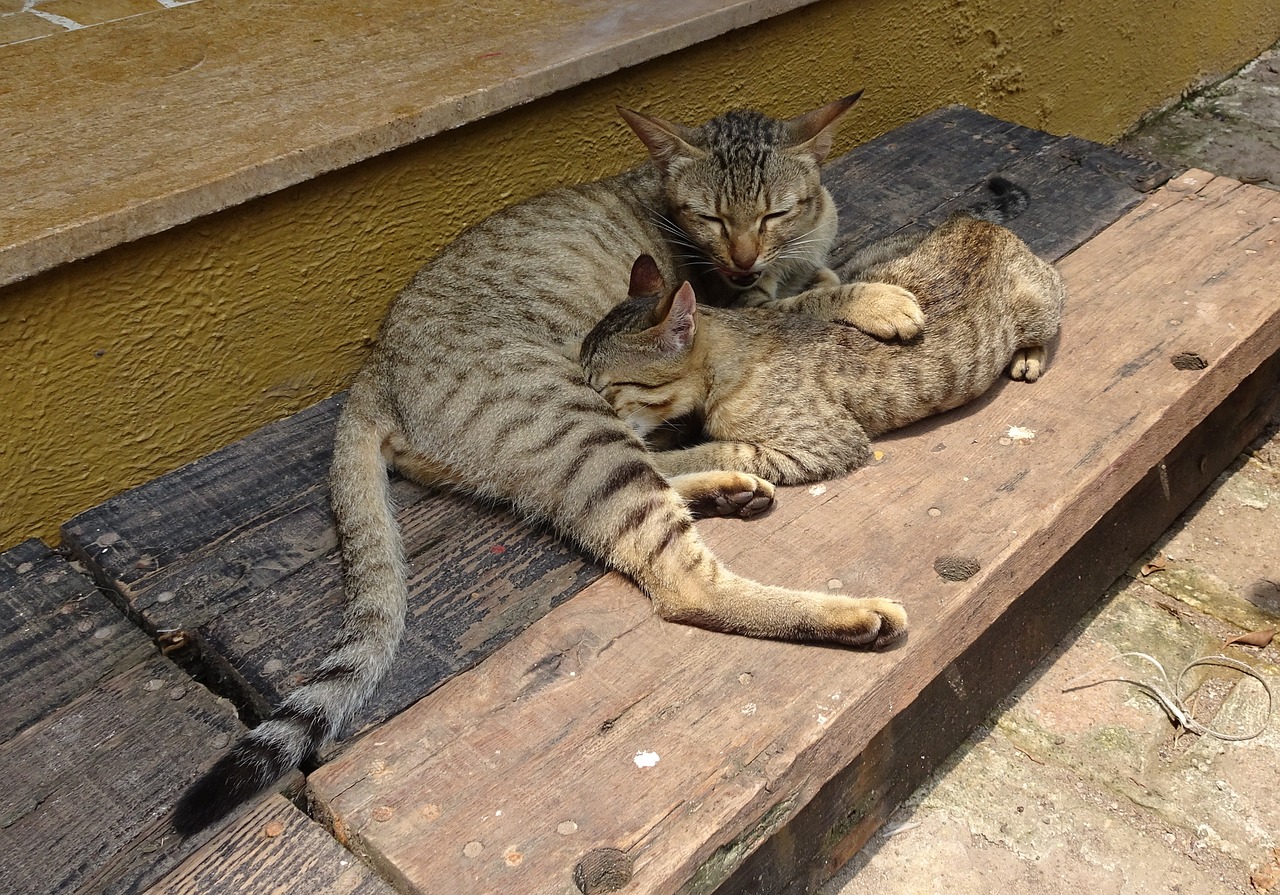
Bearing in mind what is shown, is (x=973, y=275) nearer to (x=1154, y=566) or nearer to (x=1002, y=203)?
(x=1002, y=203)

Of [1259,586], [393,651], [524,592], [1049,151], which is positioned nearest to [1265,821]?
[1259,586]

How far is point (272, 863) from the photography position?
1.83 meters

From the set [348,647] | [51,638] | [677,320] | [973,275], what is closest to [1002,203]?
[973,275]

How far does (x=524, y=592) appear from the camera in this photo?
7.85ft

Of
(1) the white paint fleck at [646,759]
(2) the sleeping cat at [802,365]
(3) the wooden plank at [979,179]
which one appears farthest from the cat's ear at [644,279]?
(1) the white paint fleck at [646,759]

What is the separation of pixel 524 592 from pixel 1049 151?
2.93 m

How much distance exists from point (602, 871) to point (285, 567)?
3.66 ft

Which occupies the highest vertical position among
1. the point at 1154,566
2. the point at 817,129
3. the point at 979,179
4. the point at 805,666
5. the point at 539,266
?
the point at 817,129

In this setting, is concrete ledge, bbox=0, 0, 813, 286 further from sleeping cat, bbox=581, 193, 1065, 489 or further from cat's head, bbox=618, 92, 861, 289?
sleeping cat, bbox=581, 193, 1065, 489

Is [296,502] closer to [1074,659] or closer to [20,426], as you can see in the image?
[20,426]

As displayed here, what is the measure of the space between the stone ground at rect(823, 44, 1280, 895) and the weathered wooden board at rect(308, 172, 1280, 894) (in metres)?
0.15

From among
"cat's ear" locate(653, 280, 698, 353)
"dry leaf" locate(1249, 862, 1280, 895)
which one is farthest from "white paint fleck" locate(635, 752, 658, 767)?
"dry leaf" locate(1249, 862, 1280, 895)

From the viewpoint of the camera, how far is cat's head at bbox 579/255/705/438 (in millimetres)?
2814

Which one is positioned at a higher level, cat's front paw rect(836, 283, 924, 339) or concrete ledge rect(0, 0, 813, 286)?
concrete ledge rect(0, 0, 813, 286)
